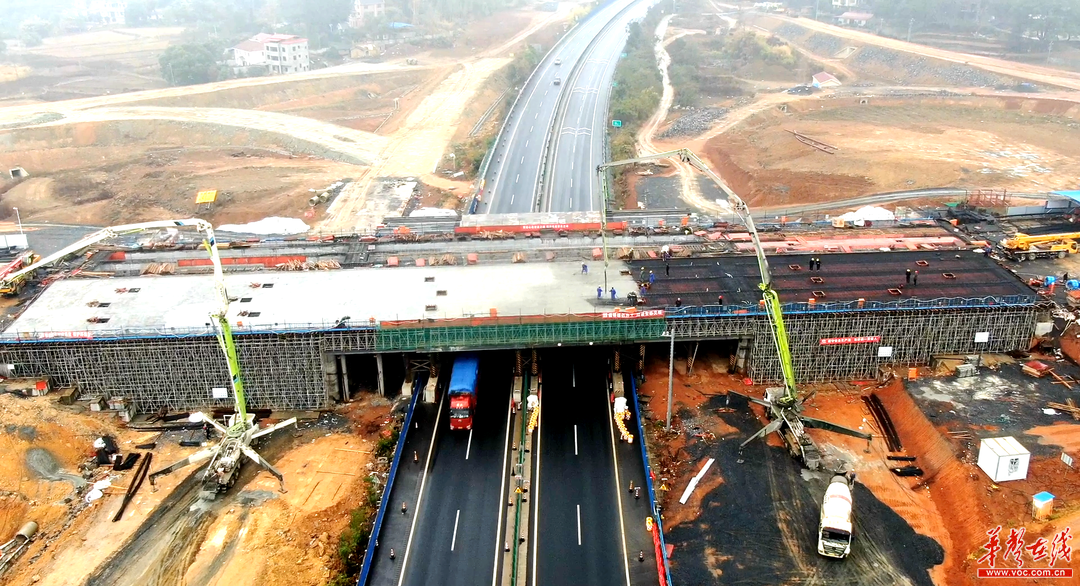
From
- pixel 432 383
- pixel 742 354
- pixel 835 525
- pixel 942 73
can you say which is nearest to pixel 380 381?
pixel 432 383

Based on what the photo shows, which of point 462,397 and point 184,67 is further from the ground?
point 184,67

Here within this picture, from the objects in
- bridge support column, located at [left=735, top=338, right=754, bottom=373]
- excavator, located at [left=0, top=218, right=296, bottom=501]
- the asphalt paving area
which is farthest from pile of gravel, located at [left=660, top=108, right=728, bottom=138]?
excavator, located at [left=0, top=218, right=296, bottom=501]

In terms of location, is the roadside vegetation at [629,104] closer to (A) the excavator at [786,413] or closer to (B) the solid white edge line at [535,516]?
(A) the excavator at [786,413]

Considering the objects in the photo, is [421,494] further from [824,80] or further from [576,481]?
[824,80]

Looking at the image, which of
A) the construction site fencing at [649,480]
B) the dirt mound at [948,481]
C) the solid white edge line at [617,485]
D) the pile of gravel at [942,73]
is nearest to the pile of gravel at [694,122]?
the pile of gravel at [942,73]

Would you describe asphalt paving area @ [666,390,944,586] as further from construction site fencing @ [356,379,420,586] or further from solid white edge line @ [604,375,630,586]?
construction site fencing @ [356,379,420,586]

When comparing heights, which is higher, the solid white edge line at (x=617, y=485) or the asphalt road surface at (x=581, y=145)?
the asphalt road surface at (x=581, y=145)
